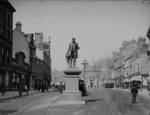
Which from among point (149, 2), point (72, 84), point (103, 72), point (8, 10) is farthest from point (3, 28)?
point (103, 72)

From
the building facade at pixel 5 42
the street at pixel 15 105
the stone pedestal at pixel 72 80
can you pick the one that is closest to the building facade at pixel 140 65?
the building facade at pixel 5 42

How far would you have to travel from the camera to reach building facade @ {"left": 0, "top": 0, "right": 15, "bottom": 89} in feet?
145

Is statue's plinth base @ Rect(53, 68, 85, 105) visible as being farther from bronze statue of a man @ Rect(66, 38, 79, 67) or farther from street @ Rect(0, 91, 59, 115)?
street @ Rect(0, 91, 59, 115)

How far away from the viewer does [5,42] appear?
46750 mm

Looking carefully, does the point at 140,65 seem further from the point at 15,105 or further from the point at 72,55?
the point at 72,55

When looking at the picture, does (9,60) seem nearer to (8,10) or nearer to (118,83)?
(8,10)

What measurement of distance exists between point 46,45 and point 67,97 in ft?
283

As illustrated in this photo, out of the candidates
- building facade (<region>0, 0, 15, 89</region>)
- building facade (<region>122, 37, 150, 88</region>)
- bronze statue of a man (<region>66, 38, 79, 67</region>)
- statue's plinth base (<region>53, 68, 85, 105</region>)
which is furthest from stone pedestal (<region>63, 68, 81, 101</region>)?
building facade (<region>122, 37, 150, 88</region>)

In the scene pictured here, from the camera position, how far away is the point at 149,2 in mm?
12867

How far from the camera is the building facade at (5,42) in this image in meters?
44.3

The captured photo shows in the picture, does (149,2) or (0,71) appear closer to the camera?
(149,2)

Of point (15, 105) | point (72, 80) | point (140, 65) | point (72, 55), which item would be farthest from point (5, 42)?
point (140, 65)

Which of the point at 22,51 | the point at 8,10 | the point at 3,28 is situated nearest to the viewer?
the point at 3,28

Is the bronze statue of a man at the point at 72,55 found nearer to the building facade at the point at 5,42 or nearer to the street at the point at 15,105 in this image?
the street at the point at 15,105
